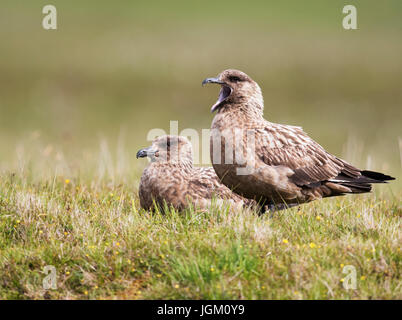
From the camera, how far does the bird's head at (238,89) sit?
19.7 ft

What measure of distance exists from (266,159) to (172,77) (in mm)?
15687

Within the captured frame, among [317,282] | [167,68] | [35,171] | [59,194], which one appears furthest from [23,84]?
[317,282]

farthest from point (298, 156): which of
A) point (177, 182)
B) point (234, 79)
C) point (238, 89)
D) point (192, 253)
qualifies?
point (192, 253)

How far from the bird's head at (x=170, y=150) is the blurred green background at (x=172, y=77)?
6.43 metres

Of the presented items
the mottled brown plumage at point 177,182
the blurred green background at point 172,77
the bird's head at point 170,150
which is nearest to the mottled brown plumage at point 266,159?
the mottled brown plumage at point 177,182

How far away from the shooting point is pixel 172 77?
68.8 ft

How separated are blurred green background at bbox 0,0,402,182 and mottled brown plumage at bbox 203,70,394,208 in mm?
7317

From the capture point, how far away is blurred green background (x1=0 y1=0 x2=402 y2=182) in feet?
56.6

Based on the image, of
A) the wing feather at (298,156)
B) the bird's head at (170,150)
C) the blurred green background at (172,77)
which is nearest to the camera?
the wing feather at (298,156)

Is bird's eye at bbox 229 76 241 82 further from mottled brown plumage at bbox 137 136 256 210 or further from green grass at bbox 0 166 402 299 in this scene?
green grass at bbox 0 166 402 299

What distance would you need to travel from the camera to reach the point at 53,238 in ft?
15.5

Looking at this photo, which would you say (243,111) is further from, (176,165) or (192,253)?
(192,253)

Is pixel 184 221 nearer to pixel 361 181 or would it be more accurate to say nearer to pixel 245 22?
pixel 361 181

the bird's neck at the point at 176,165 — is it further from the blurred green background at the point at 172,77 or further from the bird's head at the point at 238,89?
the blurred green background at the point at 172,77
